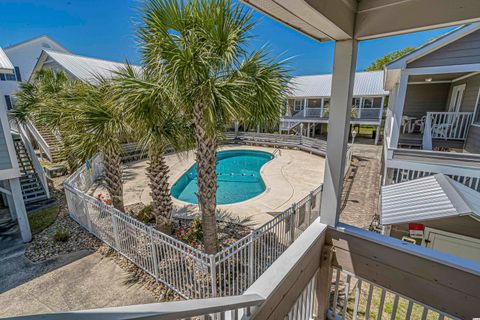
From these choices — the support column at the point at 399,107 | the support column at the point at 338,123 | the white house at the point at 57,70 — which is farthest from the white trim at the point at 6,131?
the support column at the point at 399,107

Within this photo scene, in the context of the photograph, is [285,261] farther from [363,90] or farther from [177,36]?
[363,90]

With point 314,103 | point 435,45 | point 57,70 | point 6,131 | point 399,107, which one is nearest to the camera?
point 6,131

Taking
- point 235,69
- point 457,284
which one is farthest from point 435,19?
point 235,69

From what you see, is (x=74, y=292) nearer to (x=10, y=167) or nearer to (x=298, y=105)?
(x=10, y=167)

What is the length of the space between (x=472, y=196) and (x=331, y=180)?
4338 millimetres

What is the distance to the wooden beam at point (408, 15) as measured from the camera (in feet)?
5.07

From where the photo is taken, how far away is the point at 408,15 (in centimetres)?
169

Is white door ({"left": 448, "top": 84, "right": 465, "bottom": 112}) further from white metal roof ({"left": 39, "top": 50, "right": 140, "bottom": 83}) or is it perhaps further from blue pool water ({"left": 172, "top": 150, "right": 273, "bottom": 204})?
white metal roof ({"left": 39, "top": 50, "right": 140, "bottom": 83})

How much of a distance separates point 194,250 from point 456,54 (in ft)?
28.7

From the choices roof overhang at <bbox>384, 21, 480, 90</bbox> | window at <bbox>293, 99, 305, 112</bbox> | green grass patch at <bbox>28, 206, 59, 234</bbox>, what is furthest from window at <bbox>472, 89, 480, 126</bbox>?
window at <bbox>293, 99, 305, 112</bbox>

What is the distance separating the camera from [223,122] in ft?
13.3

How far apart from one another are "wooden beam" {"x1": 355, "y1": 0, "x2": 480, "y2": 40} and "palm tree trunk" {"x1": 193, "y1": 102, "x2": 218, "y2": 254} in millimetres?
2612

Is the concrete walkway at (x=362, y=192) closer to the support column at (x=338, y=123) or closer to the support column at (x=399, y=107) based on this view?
the support column at (x=399, y=107)

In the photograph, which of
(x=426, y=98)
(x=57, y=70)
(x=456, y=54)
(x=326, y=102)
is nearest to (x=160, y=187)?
(x=456, y=54)
